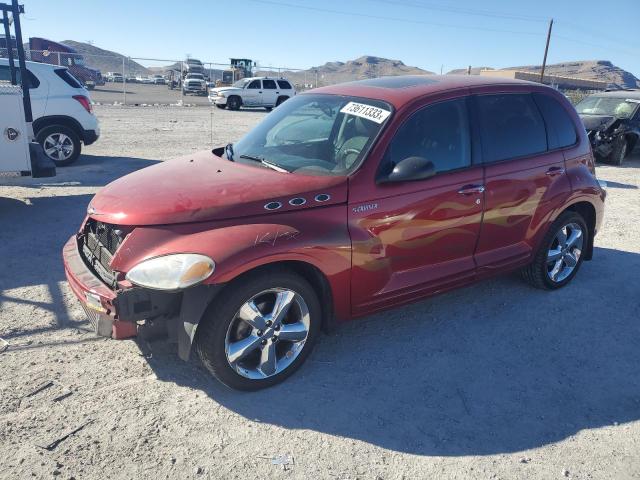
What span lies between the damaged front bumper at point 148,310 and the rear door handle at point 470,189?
6.48 feet

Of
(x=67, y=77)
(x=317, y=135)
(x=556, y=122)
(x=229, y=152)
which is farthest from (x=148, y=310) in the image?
(x=67, y=77)

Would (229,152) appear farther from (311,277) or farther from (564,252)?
(564,252)

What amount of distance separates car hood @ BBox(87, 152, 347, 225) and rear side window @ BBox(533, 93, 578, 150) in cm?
227

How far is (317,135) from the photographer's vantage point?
407cm

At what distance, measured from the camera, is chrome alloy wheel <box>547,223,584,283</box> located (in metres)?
4.90

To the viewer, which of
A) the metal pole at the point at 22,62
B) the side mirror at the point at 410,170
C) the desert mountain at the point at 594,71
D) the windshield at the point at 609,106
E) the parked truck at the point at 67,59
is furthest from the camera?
the desert mountain at the point at 594,71

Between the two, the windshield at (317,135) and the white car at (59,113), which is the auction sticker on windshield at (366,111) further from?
the white car at (59,113)

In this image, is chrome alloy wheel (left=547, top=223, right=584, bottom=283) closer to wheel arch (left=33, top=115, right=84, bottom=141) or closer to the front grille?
the front grille

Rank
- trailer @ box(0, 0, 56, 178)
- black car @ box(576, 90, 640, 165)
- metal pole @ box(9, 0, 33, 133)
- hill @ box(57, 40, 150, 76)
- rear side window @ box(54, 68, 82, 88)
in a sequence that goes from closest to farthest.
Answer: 1. trailer @ box(0, 0, 56, 178)
2. metal pole @ box(9, 0, 33, 133)
3. rear side window @ box(54, 68, 82, 88)
4. black car @ box(576, 90, 640, 165)
5. hill @ box(57, 40, 150, 76)

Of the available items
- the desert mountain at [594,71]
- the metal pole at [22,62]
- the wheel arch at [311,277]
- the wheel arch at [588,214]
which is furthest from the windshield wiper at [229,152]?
the desert mountain at [594,71]

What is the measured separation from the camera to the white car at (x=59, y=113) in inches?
370

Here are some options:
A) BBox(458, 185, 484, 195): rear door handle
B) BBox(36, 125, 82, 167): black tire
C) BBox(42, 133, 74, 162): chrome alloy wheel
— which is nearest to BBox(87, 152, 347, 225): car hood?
BBox(458, 185, 484, 195): rear door handle

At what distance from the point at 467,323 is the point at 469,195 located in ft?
3.48

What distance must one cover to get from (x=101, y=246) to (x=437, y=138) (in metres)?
2.44
